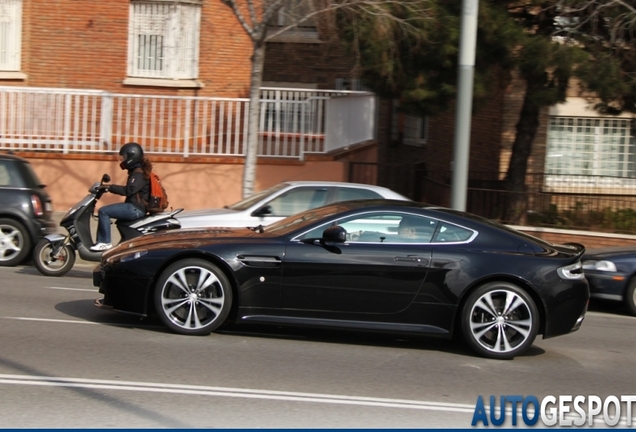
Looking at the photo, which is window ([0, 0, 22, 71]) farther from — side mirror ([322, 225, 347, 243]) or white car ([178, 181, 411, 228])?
side mirror ([322, 225, 347, 243])

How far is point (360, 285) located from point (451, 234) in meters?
0.99

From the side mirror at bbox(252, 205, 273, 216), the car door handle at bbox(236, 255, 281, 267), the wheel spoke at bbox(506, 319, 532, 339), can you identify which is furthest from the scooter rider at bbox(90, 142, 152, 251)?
the wheel spoke at bbox(506, 319, 532, 339)

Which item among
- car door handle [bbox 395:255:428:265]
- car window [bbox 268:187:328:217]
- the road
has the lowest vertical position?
the road

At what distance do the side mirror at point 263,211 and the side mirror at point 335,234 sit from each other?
4.04 m

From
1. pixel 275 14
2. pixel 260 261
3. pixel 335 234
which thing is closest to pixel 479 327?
pixel 335 234

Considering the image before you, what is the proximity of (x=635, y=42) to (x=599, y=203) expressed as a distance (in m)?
3.37

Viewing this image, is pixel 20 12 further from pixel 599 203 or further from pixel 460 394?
pixel 460 394

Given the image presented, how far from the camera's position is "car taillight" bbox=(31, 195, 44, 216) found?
12.1 metres

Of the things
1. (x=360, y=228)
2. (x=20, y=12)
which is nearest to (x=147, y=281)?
(x=360, y=228)

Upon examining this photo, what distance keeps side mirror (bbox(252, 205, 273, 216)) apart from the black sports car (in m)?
3.76

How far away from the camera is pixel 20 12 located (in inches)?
736

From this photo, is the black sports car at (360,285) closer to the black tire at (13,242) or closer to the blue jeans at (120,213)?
the blue jeans at (120,213)

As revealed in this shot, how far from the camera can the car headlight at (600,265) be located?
11133 mm

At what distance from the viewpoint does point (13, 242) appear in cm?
1206
